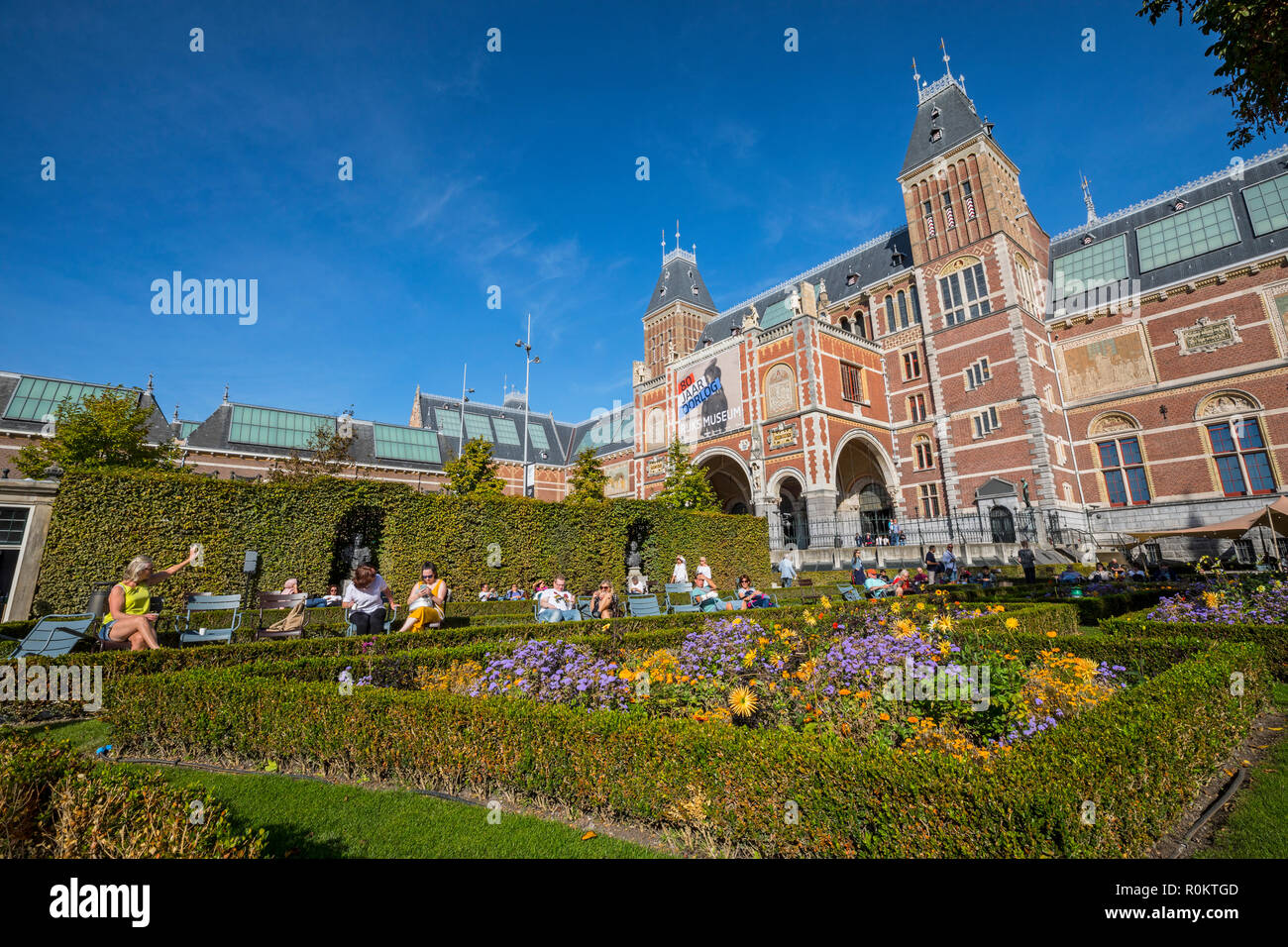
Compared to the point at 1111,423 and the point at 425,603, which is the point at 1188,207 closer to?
the point at 1111,423

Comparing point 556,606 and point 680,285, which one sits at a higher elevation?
point 680,285

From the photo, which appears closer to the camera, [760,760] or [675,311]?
[760,760]

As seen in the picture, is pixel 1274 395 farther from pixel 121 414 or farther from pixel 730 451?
pixel 121 414

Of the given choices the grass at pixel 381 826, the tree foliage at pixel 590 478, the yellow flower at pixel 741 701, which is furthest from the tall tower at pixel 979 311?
the grass at pixel 381 826

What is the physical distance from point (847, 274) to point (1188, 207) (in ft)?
55.0

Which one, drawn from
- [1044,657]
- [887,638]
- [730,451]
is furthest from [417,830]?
[730,451]

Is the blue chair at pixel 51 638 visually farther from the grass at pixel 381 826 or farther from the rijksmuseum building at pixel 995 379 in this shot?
the rijksmuseum building at pixel 995 379

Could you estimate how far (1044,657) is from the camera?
18.8 feet

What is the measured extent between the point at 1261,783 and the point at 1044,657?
1.65 metres

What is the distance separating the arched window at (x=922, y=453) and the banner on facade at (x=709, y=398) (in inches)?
378

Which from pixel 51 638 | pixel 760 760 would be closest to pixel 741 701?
pixel 760 760

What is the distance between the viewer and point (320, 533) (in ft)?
46.2

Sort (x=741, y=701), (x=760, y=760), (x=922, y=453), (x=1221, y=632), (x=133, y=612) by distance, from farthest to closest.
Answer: (x=922, y=453)
(x=133, y=612)
(x=1221, y=632)
(x=741, y=701)
(x=760, y=760)
